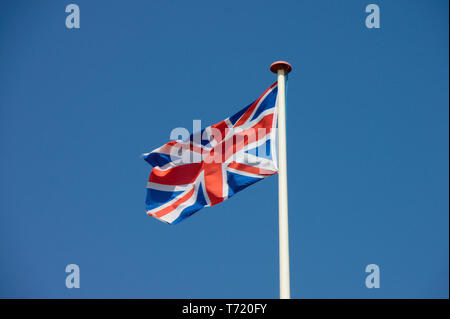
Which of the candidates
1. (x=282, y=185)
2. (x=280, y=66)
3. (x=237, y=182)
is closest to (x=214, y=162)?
(x=237, y=182)

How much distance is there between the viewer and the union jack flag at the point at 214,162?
38.8ft

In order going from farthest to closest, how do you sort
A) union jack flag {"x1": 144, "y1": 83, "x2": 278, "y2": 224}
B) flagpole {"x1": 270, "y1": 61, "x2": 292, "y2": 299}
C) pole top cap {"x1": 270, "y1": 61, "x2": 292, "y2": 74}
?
union jack flag {"x1": 144, "y1": 83, "x2": 278, "y2": 224}
pole top cap {"x1": 270, "y1": 61, "x2": 292, "y2": 74}
flagpole {"x1": 270, "y1": 61, "x2": 292, "y2": 299}

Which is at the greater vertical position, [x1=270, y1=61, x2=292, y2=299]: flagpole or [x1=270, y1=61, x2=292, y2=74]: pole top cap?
[x1=270, y1=61, x2=292, y2=74]: pole top cap

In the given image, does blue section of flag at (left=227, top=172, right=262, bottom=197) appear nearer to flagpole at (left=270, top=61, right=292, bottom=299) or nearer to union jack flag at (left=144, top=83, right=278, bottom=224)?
union jack flag at (left=144, top=83, right=278, bottom=224)

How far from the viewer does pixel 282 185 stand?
10148 millimetres

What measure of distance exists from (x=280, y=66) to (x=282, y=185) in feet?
8.59

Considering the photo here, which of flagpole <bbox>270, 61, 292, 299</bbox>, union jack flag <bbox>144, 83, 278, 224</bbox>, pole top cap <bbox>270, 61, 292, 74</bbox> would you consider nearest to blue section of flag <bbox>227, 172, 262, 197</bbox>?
union jack flag <bbox>144, 83, 278, 224</bbox>

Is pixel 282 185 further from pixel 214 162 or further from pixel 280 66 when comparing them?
pixel 214 162

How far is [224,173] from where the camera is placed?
12172mm

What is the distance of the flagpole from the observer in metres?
9.31

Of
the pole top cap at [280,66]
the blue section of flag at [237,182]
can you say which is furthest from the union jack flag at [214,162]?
the pole top cap at [280,66]

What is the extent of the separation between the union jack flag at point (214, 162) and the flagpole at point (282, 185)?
2.03 ft

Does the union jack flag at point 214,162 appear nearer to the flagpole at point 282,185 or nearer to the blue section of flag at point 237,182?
the blue section of flag at point 237,182
